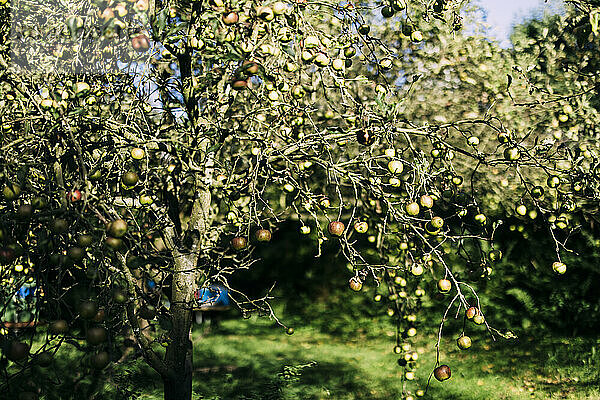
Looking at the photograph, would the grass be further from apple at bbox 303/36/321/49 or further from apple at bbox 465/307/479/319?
apple at bbox 303/36/321/49

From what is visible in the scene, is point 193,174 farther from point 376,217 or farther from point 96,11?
point 376,217

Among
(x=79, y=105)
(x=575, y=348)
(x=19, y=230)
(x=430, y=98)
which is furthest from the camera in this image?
(x=575, y=348)

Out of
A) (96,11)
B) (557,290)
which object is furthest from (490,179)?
(96,11)

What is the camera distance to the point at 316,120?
4.82 meters

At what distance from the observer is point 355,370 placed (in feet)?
21.2

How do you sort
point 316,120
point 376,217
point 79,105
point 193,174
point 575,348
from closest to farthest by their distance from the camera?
point 79,105 < point 193,174 < point 376,217 < point 316,120 < point 575,348

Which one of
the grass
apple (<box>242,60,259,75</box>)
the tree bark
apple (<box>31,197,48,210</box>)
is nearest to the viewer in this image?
apple (<box>31,197,48,210</box>)

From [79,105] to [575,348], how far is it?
6.47 m

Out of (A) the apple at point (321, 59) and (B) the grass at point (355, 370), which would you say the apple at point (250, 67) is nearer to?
(A) the apple at point (321, 59)

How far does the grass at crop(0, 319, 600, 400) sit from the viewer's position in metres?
5.47

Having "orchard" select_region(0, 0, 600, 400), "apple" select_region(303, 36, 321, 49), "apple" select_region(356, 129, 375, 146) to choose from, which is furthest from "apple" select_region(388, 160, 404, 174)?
"apple" select_region(303, 36, 321, 49)

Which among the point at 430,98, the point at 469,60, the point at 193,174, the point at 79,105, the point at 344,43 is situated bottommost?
the point at 193,174

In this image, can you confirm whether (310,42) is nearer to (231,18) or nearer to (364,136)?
(231,18)

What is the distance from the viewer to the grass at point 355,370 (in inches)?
215
